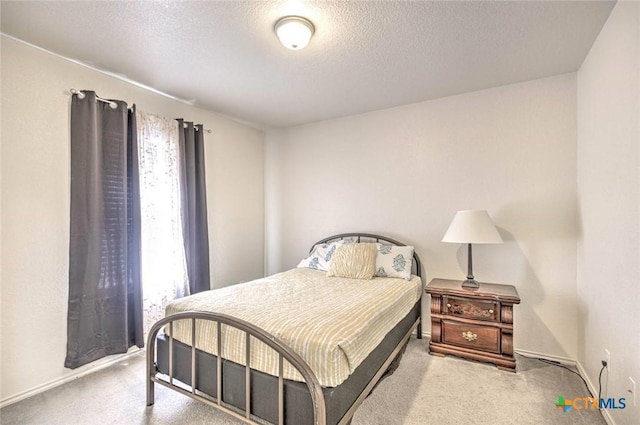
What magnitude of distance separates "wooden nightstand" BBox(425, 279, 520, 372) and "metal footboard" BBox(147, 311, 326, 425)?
5.71 ft

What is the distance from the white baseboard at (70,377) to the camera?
210 centimetres

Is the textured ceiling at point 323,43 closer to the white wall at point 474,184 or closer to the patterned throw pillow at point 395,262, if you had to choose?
the white wall at point 474,184

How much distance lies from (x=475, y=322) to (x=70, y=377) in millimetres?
3371

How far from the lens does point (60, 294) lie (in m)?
2.35

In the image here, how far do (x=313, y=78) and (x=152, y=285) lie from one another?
99.9 inches

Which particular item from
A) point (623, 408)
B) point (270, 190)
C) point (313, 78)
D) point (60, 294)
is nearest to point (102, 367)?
point (60, 294)

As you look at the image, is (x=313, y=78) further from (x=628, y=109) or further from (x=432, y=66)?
(x=628, y=109)

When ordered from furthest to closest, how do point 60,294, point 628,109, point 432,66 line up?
1. point 432,66
2. point 60,294
3. point 628,109

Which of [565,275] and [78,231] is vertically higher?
[78,231]

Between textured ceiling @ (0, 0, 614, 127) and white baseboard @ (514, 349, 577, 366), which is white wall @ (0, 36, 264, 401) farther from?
white baseboard @ (514, 349, 577, 366)

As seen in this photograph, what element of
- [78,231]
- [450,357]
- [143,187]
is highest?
[143,187]

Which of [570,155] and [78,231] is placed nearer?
[78,231]

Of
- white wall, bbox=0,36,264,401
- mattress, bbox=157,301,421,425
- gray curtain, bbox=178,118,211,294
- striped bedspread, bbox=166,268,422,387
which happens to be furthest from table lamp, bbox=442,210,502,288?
white wall, bbox=0,36,264,401

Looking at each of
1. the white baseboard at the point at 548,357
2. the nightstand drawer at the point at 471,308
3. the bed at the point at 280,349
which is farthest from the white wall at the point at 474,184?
the bed at the point at 280,349
